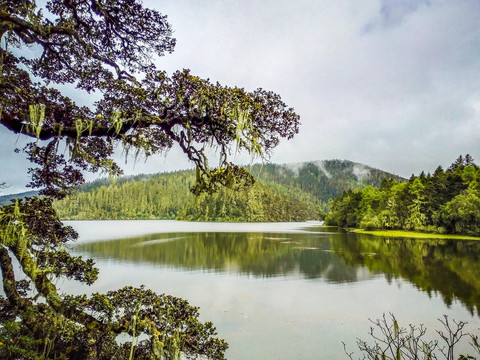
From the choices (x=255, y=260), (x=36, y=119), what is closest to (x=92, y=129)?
(x=36, y=119)

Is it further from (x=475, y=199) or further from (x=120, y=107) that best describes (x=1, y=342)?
(x=475, y=199)

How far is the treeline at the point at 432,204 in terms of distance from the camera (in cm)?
4484

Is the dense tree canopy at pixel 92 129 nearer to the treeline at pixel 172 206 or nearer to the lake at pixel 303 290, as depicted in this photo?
the lake at pixel 303 290

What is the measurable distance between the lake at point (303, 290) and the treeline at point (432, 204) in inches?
774

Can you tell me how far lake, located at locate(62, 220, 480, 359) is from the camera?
1053cm

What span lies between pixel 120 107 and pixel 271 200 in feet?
490

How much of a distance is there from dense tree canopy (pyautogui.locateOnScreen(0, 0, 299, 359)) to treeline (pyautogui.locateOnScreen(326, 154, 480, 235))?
51.3 meters

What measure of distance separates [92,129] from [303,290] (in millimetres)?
15341

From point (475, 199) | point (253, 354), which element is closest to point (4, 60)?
point (253, 354)

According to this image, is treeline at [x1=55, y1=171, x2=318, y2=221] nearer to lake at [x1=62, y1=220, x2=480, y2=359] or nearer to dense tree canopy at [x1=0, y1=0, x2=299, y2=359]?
lake at [x1=62, y1=220, x2=480, y2=359]

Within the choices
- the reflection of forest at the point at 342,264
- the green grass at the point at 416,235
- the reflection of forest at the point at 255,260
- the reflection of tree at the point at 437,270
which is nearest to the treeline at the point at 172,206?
the green grass at the point at 416,235

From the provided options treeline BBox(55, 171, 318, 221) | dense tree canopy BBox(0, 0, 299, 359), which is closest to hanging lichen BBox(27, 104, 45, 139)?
dense tree canopy BBox(0, 0, 299, 359)

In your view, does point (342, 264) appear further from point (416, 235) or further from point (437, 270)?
point (416, 235)

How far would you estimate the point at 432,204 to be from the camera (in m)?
51.6
